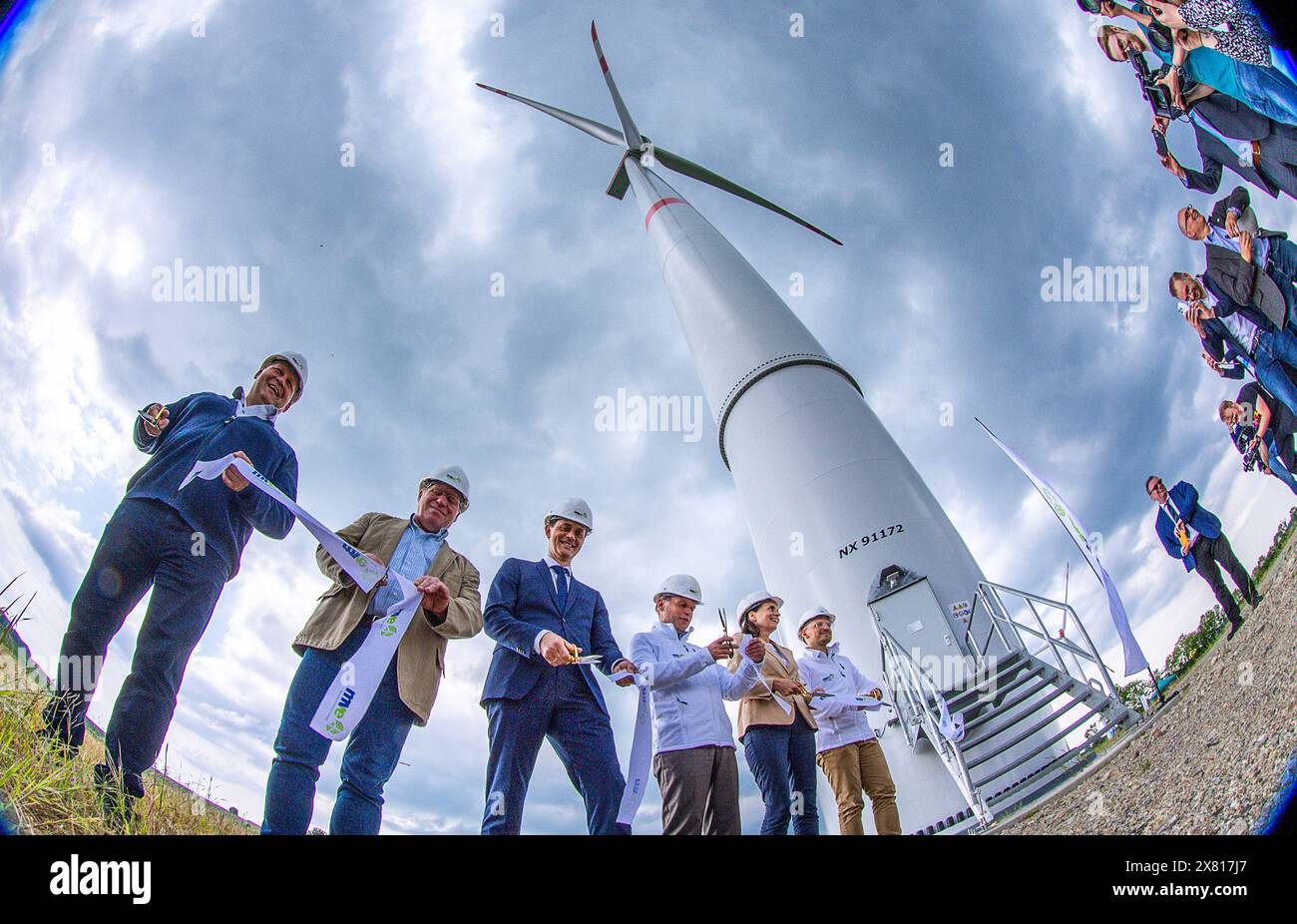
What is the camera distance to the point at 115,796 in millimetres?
3686

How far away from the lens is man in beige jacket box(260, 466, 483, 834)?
382 centimetres

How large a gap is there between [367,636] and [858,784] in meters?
3.92

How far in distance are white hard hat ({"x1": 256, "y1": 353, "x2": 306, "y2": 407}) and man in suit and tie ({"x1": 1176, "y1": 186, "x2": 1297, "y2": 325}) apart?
7703mm

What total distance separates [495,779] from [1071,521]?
580 cm

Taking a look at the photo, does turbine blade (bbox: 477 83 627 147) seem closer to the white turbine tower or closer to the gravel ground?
the white turbine tower

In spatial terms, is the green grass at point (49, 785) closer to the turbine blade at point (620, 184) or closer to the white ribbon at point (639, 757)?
the white ribbon at point (639, 757)

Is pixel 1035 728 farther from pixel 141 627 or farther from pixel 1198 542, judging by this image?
pixel 141 627

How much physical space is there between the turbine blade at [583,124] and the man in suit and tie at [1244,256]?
16.2 metres

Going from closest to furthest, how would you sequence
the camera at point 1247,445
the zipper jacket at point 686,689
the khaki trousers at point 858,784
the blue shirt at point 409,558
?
the blue shirt at point 409,558
the zipper jacket at point 686,689
the khaki trousers at point 858,784
the camera at point 1247,445

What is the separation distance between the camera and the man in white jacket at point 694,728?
183 inches

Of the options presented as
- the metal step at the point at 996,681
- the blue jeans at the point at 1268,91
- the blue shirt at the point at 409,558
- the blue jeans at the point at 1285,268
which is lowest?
the metal step at the point at 996,681

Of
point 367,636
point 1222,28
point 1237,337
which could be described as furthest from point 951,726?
point 1222,28

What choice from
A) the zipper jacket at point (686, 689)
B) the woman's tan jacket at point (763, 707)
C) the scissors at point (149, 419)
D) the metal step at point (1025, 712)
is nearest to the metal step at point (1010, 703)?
the metal step at point (1025, 712)
